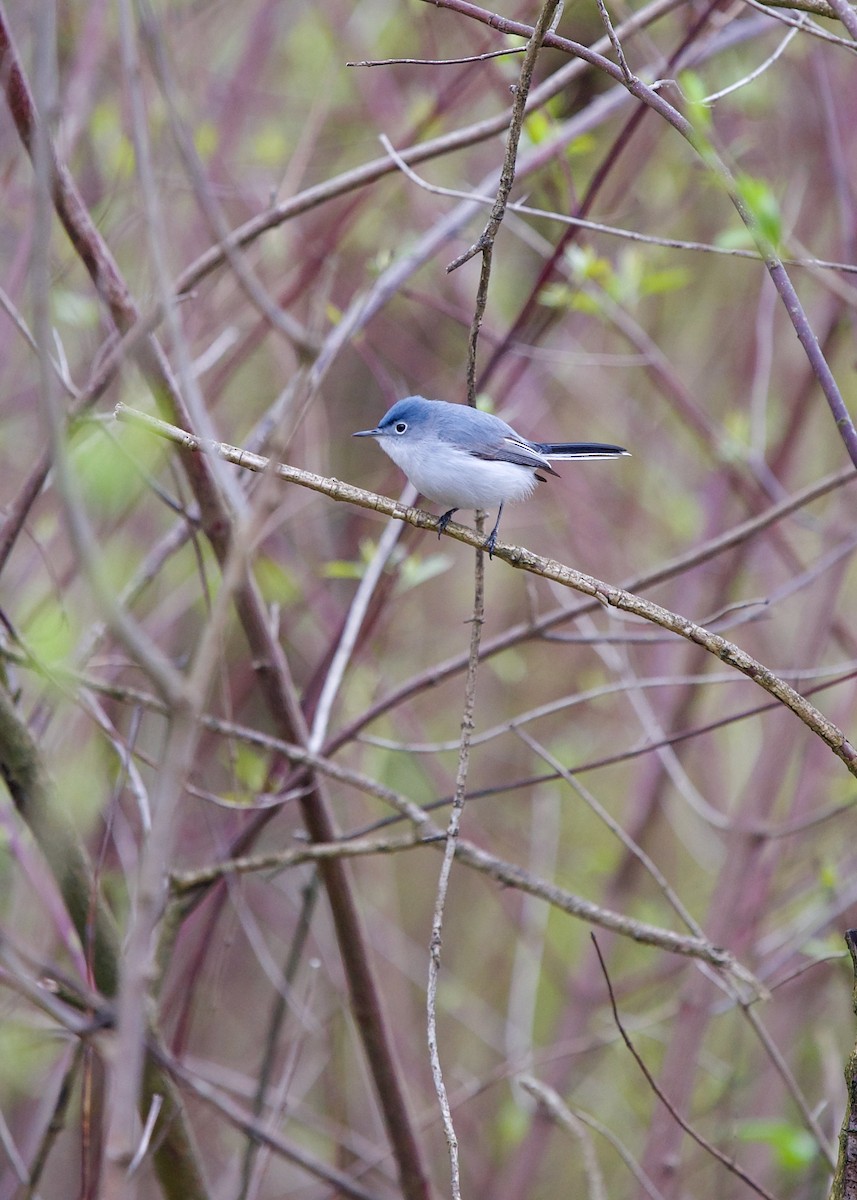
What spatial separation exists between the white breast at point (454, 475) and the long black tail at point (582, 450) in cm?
14

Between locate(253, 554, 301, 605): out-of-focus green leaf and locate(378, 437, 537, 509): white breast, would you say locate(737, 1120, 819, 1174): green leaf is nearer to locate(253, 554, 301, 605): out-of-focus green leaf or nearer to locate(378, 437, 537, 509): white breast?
locate(378, 437, 537, 509): white breast

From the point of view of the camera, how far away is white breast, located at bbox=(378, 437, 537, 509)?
107 inches

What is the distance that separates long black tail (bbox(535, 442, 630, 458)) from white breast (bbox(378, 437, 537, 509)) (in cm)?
14

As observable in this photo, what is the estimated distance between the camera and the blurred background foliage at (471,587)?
3082 mm

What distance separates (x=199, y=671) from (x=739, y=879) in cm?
330

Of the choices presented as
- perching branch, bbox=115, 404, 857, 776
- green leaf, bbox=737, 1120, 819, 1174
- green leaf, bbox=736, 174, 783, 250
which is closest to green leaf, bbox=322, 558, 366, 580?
perching branch, bbox=115, 404, 857, 776

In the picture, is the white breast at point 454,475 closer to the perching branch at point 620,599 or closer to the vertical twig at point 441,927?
the vertical twig at point 441,927

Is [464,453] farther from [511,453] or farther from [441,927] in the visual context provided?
[441,927]

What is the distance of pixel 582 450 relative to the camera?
2891 millimetres

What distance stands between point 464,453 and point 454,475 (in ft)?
0.48

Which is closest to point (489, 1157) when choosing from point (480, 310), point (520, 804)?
point (520, 804)

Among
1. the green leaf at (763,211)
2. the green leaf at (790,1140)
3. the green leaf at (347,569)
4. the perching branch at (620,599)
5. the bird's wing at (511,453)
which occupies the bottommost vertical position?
the green leaf at (790,1140)

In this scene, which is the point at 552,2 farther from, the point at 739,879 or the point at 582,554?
the point at 582,554

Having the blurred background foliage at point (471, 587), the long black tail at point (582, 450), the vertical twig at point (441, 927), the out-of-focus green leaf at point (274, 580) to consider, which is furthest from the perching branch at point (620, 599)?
the out-of-focus green leaf at point (274, 580)
